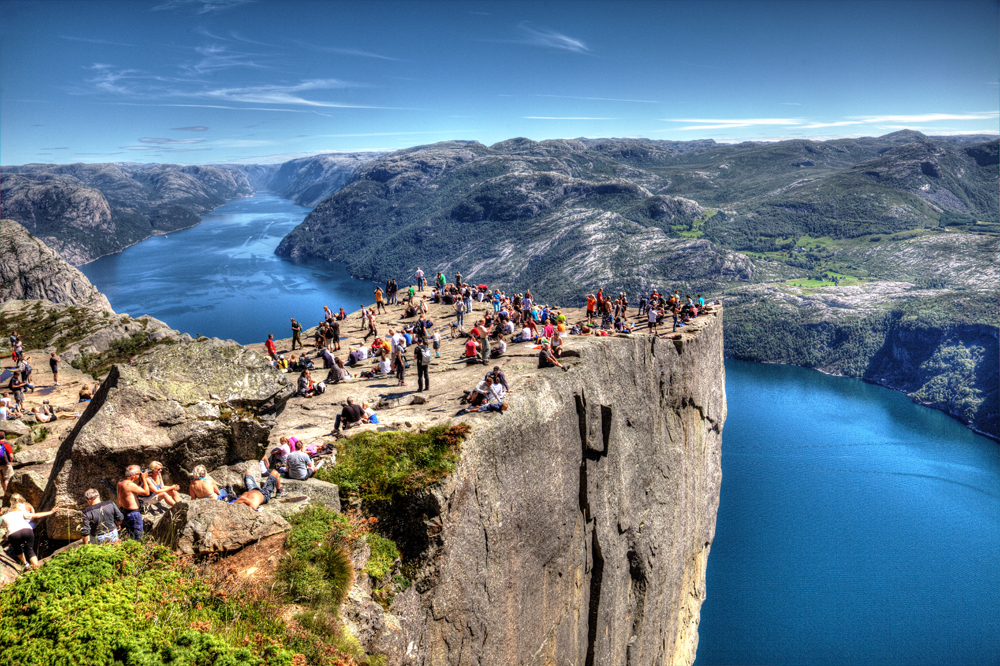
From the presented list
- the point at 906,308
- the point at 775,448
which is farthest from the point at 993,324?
the point at 775,448

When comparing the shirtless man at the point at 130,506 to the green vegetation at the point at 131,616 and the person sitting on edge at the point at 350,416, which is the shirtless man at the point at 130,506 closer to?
the green vegetation at the point at 131,616

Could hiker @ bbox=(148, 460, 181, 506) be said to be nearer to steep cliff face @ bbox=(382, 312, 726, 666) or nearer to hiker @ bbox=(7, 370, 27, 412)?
Answer: steep cliff face @ bbox=(382, 312, 726, 666)

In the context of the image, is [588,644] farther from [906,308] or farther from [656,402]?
[906,308]

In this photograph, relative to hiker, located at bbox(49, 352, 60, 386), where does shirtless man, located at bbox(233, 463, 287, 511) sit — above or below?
above

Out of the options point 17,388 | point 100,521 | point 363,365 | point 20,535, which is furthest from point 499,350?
point 17,388

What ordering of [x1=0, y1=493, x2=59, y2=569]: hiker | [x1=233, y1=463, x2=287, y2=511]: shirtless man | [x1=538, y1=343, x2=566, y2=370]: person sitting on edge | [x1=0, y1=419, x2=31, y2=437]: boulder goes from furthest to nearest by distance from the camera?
1. [x1=538, y1=343, x2=566, y2=370]: person sitting on edge
2. [x1=0, y1=419, x2=31, y2=437]: boulder
3. [x1=233, y1=463, x2=287, y2=511]: shirtless man
4. [x1=0, y1=493, x2=59, y2=569]: hiker

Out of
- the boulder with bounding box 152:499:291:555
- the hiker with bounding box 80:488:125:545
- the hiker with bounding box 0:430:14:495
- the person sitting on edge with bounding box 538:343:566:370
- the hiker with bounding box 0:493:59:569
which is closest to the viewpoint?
the boulder with bounding box 152:499:291:555

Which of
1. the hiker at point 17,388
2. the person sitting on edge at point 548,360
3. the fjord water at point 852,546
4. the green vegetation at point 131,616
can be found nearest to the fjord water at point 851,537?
the fjord water at point 852,546

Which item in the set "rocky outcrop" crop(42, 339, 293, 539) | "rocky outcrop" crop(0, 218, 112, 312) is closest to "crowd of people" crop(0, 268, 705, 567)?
"rocky outcrop" crop(42, 339, 293, 539)
